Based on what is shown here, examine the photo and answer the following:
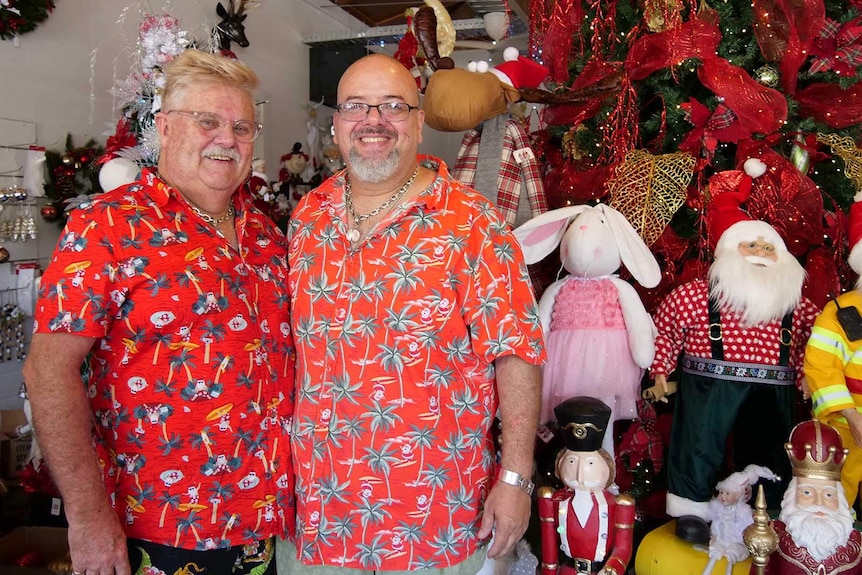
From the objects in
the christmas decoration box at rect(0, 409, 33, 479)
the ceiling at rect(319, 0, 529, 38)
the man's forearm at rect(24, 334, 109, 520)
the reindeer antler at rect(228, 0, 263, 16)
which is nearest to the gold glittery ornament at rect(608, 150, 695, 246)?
the man's forearm at rect(24, 334, 109, 520)

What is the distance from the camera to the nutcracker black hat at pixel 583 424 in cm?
189

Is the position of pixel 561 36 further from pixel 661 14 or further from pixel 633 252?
pixel 633 252

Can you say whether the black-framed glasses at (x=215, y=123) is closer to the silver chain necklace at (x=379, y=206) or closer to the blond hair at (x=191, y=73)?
the blond hair at (x=191, y=73)

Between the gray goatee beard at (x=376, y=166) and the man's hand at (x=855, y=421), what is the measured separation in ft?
4.77

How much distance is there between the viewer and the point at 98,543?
1.28 m

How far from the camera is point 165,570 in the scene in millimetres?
1382

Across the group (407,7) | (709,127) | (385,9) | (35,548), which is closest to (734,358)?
(709,127)

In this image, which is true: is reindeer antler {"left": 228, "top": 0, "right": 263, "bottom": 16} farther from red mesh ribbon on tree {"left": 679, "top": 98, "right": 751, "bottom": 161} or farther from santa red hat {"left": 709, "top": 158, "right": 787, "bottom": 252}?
santa red hat {"left": 709, "top": 158, "right": 787, "bottom": 252}

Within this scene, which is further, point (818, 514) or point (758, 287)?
point (758, 287)

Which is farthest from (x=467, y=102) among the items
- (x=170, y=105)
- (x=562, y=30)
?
(x=170, y=105)

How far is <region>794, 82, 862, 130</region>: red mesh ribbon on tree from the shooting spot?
2.45 metres

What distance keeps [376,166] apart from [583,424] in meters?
0.89

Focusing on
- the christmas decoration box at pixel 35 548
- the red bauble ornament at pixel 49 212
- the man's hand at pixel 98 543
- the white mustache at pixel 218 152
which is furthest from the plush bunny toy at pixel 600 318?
the red bauble ornament at pixel 49 212

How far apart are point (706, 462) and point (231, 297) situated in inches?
62.2
